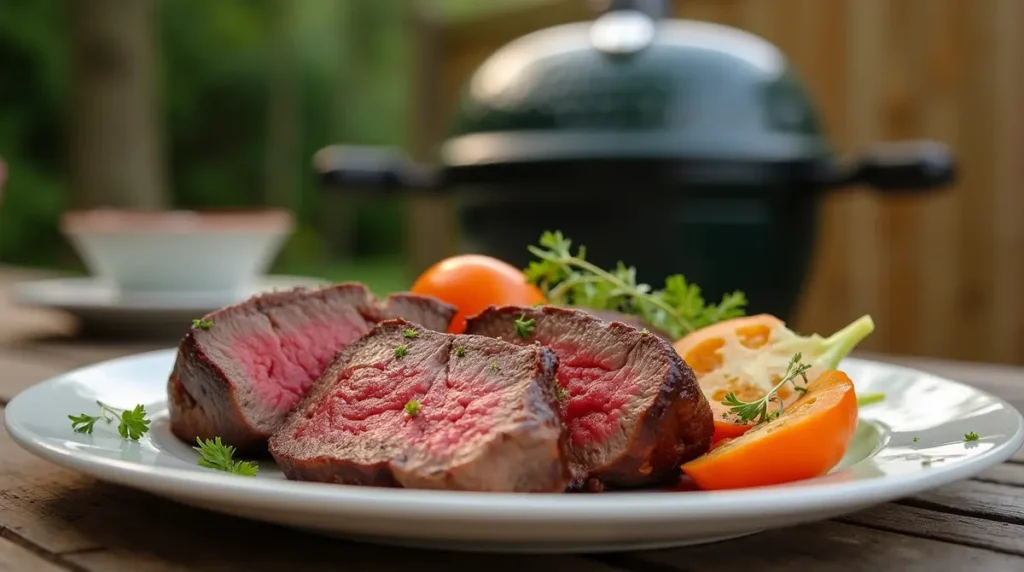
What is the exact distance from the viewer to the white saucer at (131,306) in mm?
2303

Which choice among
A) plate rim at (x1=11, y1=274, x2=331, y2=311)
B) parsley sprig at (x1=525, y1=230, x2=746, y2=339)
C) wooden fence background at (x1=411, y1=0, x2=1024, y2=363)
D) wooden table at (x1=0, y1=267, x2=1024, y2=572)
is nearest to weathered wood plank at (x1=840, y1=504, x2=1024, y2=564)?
wooden table at (x1=0, y1=267, x2=1024, y2=572)

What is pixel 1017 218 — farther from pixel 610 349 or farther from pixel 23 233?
pixel 23 233

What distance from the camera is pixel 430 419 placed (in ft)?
3.03

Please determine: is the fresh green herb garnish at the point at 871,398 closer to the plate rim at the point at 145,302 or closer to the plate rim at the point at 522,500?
the plate rim at the point at 522,500

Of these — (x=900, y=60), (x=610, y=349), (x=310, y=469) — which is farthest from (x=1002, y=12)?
(x=310, y=469)

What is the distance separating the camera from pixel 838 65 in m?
4.15

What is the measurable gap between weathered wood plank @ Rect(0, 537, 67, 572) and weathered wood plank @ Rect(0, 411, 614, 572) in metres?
0.02

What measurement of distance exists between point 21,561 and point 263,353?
1.45 feet

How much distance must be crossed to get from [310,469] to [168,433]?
1.07 ft

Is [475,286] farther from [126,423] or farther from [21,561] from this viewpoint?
[21,561]

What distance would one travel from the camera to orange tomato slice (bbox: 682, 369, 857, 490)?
0.94 meters

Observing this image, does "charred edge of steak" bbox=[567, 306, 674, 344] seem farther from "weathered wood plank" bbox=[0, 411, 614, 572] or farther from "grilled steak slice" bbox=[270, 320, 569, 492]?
"weathered wood plank" bbox=[0, 411, 614, 572]

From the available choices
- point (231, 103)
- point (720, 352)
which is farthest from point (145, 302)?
point (231, 103)

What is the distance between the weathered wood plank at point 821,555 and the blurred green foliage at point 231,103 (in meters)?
12.4
